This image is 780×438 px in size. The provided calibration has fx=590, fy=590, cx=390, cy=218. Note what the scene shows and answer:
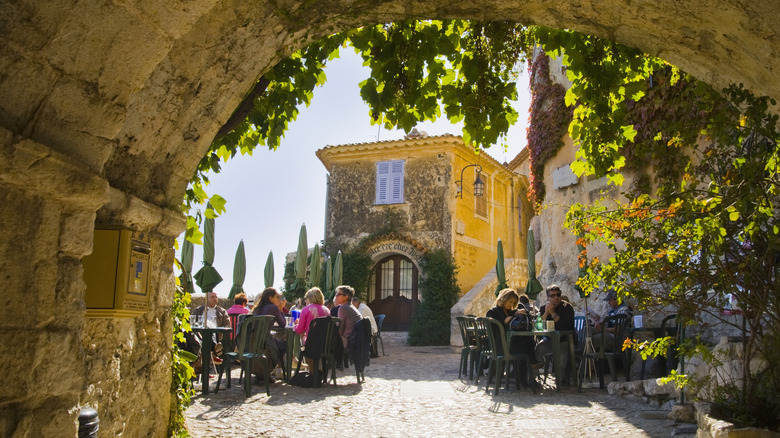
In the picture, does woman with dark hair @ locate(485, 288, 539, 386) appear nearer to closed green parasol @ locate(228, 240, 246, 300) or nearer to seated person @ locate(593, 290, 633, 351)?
seated person @ locate(593, 290, 633, 351)

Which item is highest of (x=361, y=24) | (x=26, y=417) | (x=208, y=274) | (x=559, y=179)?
(x=559, y=179)

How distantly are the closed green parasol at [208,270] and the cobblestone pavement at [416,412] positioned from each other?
193cm

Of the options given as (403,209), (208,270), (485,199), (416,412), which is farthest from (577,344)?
(485,199)

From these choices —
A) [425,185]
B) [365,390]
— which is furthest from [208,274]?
[425,185]

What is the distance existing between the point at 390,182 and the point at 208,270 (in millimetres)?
9542

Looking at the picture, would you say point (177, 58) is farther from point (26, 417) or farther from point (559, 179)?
point (559, 179)

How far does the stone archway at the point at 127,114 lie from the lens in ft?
5.88

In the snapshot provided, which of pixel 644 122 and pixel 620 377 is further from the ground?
pixel 644 122

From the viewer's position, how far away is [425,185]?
57.7ft

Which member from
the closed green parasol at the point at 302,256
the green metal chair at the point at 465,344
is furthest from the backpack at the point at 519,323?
the closed green parasol at the point at 302,256

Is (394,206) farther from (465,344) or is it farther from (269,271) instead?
(465,344)

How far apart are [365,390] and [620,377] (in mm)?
3505

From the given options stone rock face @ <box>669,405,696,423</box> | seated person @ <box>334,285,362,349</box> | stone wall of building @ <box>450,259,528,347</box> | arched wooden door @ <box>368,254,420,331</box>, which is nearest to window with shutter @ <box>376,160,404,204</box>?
arched wooden door @ <box>368,254,420,331</box>

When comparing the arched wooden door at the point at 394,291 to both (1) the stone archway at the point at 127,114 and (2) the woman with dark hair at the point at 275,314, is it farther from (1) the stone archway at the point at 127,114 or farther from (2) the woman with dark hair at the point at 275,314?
(1) the stone archway at the point at 127,114
